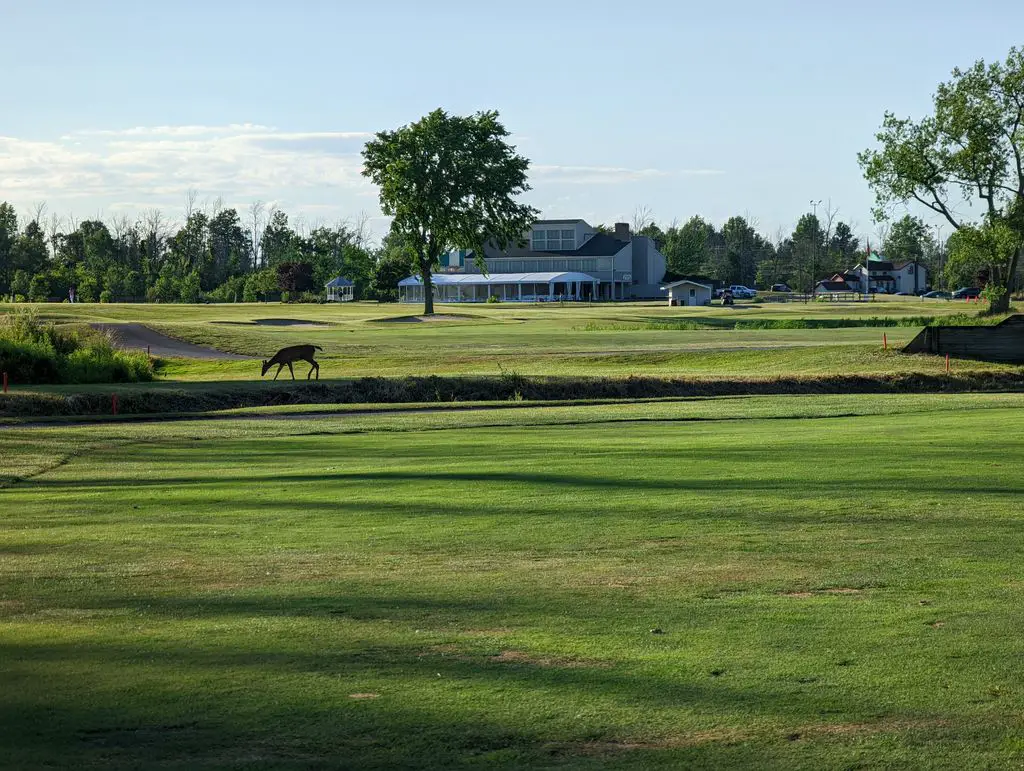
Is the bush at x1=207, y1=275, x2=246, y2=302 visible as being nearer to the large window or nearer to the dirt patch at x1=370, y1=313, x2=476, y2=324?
the large window

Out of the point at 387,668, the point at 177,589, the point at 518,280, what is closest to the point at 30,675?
the point at 387,668

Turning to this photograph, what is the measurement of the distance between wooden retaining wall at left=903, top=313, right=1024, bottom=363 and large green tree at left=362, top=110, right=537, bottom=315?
55.7 meters

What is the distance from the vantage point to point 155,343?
59.7 m

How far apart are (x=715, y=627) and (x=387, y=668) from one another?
2.44 metres

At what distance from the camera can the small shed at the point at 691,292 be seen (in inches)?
5783

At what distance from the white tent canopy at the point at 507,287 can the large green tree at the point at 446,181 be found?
142 feet

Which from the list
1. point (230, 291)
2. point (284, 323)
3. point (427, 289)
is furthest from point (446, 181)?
point (230, 291)

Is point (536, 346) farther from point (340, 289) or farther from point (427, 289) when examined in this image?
point (340, 289)

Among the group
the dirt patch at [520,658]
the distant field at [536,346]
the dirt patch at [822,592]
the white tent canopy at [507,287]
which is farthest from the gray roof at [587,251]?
the dirt patch at [520,658]

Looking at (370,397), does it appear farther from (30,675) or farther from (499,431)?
(30,675)

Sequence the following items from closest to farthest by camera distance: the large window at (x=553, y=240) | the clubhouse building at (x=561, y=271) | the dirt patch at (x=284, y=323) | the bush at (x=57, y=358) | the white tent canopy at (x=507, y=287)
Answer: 1. the bush at (x=57, y=358)
2. the dirt patch at (x=284, y=323)
3. the white tent canopy at (x=507, y=287)
4. the clubhouse building at (x=561, y=271)
5. the large window at (x=553, y=240)

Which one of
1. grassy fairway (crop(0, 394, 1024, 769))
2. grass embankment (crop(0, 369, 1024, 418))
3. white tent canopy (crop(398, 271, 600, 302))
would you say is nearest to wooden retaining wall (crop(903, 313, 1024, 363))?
grass embankment (crop(0, 369, 1024, 418))

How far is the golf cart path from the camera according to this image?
57.2 m

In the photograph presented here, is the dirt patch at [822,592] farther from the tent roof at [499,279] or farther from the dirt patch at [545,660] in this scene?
the tent roof at [499,279]
